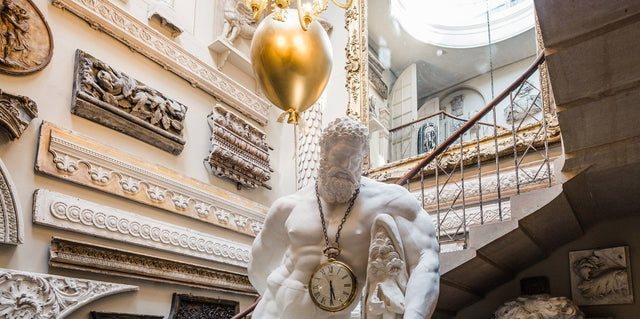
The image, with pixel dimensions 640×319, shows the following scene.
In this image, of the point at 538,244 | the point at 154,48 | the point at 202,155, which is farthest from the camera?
the point at 202,155

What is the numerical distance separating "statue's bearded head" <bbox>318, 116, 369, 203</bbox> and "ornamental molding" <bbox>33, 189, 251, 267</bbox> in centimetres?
280

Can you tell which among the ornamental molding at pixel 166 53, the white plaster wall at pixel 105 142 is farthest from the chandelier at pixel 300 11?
the ornamental molding at pixel 166 53

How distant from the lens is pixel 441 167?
222 inches

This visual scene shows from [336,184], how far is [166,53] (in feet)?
12.9

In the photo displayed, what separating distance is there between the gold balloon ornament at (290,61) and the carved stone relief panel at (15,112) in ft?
6.55

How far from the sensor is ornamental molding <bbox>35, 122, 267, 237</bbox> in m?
4.32

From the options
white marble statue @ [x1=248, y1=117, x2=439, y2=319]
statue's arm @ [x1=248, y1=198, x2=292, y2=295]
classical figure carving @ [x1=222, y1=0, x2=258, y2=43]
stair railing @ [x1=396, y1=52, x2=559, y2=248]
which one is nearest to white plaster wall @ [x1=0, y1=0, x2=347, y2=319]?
classical figure carving @ [x1=222, y1=0, x2=258, y2=43]

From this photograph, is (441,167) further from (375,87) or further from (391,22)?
(391,22)

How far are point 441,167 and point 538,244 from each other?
1.71 metres

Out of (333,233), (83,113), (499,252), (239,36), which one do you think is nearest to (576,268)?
(499,252)

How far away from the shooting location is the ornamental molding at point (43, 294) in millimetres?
3730

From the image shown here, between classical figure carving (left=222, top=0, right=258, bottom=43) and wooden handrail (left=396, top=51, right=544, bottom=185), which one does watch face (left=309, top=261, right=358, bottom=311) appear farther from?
classical figure carving (left=222, top=0, right=258, bottom=43)

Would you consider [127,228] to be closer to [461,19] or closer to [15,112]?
[15,112]

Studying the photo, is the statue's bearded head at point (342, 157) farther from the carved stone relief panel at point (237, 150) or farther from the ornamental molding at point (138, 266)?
the carved stone relief panel at point (237, 150)
